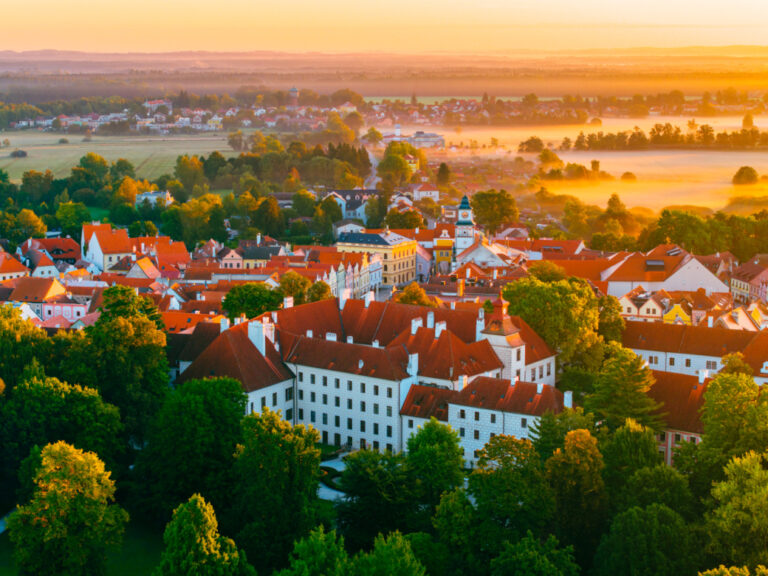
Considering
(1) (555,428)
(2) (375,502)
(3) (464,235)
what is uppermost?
(1) (555,428)

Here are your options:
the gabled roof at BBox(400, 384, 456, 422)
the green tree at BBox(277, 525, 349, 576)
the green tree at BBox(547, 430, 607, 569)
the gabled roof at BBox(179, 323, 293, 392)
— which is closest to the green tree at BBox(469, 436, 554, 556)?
the green tree at BBox(547, 430, 607, 569)

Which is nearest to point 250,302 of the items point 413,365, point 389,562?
point 413,365

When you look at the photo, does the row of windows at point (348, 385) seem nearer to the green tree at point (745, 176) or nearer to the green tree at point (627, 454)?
the green tree at point (627, 454)

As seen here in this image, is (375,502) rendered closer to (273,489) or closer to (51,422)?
(273,489)

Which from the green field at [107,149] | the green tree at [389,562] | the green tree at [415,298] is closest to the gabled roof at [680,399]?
the green tree at [389,562]

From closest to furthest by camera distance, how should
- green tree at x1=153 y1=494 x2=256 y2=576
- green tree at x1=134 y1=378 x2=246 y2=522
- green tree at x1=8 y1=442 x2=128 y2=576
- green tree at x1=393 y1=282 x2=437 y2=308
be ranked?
1. green tree at x1=153 y1=494 x2=256 y2=576
2. green tree at x1=8 y1=442 x2=128 y2=576
3. green tree at x1=134 y1=378 x2=246 y2=522
4. green tree at x1=393 y1=282 x2=437 y2=308

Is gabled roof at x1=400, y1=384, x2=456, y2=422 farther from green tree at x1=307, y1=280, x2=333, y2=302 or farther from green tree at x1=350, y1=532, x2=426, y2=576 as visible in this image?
green tree at x1=307, y1=280, x2=333, y2=302

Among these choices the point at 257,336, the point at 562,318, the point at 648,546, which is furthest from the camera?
the point at 562,318
